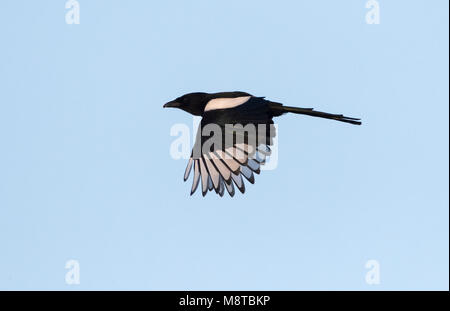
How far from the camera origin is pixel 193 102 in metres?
8.67

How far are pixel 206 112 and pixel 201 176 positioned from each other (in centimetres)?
60

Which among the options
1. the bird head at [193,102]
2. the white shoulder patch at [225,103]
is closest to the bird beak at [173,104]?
the bird head at [193,102]

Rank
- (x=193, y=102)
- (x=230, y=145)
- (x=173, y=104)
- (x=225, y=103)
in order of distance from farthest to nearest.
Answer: (x=173, y=104) < (x=193, y=102) < (x=225, y=103) < (x=230, y=145)

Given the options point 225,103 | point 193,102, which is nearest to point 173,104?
point 193,102

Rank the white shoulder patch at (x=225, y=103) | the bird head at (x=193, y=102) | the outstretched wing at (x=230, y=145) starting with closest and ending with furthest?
the outstretched wing at (x=230, y=145)
the white shoulder patch at (x=225, y=103)
the bird head at (x=193, y=102)

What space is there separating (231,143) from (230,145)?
0.8 inches

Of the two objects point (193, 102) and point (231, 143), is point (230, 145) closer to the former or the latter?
point (231, 143)

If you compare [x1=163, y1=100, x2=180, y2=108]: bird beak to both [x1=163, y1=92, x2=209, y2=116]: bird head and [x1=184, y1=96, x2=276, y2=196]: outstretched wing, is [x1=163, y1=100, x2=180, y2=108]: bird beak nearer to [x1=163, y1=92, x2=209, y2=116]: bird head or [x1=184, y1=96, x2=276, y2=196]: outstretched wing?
[x1=163, y1=92, x2=209, y2=116]: bird head

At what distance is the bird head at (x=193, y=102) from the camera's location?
862 cm

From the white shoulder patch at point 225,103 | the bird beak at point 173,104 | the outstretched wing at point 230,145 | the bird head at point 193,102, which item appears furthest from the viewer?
the bird beak at point 173,104

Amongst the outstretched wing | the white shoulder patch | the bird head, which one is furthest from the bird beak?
the outstretched wing

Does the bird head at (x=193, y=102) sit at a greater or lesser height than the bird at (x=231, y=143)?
greater

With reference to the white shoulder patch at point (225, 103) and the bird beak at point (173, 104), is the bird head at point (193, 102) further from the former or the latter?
the white shoulder patch at point (225, 103)
